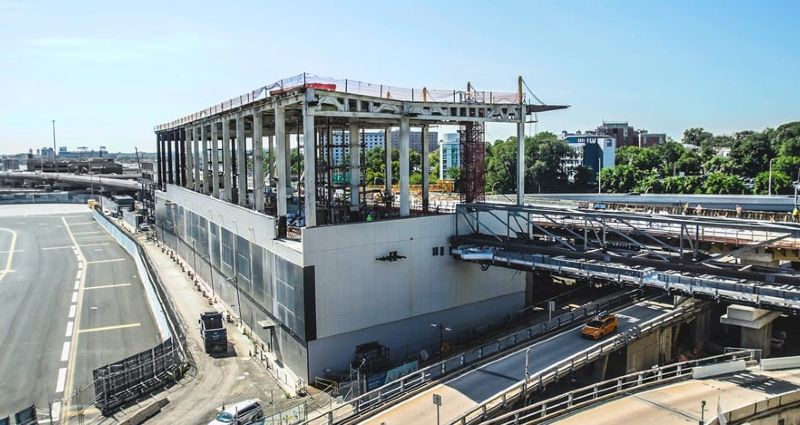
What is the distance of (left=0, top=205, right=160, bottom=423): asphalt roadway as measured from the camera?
36344 mm

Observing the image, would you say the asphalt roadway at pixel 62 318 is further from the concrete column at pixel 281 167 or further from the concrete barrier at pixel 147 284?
the concrete column at pixel 281 167

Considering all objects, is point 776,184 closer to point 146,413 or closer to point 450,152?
point 450,152

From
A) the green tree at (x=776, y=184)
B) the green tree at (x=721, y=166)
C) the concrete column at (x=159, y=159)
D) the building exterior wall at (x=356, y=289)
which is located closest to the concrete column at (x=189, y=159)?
the concrete column at (x=159, y=159)

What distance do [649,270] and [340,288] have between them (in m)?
16.9

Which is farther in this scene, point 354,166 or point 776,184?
point 776,184

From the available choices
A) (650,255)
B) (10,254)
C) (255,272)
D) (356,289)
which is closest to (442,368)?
(356,289)

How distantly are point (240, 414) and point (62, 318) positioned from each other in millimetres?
31652

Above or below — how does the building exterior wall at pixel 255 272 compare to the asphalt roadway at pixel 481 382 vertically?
above

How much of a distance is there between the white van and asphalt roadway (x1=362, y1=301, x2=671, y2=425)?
684cm

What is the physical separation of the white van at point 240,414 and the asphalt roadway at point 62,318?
29.7ft

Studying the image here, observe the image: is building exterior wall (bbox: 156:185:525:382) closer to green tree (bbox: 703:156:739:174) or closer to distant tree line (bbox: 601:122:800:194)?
distant tree line (bbox: 601:122:800:194)

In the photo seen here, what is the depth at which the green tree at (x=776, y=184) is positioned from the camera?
96.2 meters

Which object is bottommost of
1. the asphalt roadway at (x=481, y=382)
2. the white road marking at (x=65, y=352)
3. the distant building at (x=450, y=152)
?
the white road marking at (x=65, y=352)

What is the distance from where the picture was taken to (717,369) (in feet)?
101
